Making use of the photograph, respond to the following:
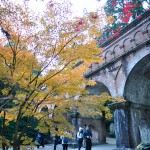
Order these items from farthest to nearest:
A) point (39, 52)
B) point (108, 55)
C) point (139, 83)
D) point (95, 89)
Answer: point (95, 89) < point (108, 55) < point (139, 83) < point (39, 52)

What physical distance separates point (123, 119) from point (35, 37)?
25.2ft

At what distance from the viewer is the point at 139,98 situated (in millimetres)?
11688

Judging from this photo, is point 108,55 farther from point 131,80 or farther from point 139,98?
point 139,98

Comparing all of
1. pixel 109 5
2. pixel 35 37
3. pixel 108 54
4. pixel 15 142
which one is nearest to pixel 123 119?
pixel 108 54

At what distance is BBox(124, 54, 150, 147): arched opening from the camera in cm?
1061

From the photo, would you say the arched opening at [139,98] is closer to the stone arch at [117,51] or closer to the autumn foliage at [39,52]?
the stone arch at [117,51]

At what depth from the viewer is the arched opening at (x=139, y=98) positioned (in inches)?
418

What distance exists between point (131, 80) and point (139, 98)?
139 cm

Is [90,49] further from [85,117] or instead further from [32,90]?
[85,117]

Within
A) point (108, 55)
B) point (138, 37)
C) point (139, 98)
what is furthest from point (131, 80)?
point (108, 55)

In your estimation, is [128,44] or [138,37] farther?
[128,44]

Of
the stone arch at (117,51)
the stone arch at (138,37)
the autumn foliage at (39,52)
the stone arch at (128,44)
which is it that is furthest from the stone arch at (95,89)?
the autumn foliage at (39,52)

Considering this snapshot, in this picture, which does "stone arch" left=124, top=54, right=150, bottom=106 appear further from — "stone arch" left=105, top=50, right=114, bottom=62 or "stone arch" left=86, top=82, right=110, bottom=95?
"stone arch" left=86, top=82, right=110, bottom=95

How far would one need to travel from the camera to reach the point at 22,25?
17.5ft
